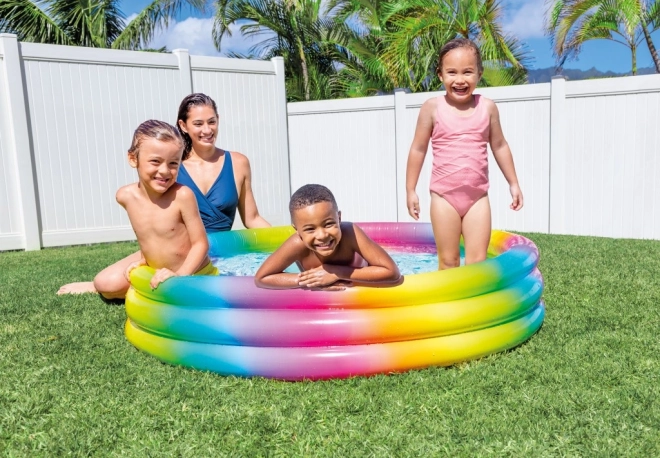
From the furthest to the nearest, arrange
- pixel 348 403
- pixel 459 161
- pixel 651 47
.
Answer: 1. pixel 651 47
2. pixel 459 161
3. pixel 348 403

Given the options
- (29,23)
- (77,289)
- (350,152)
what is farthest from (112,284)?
(29,23)

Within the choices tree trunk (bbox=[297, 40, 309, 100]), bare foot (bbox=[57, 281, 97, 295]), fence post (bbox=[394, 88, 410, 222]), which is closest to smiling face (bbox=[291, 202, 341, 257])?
bare foot (bbox=[57, 281, 97, 295])

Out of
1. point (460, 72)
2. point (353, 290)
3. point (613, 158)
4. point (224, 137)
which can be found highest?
point (460, 72)

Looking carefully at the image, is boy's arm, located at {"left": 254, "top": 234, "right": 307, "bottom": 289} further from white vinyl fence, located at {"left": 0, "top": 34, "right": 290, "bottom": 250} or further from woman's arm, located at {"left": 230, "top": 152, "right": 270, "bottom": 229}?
white vinyl fence, located at {"left": 0, "top": 34, "right": 290, "bottom": 250}

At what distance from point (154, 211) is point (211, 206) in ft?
3.87

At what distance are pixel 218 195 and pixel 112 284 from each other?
102 cm

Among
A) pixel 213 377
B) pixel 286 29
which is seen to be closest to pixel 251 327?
pixel 213 377

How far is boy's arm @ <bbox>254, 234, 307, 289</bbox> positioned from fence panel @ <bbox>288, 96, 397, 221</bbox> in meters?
7.39

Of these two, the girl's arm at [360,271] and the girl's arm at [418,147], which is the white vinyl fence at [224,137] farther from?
the girl's arm at [360,271]

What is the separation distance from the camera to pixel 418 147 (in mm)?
3881

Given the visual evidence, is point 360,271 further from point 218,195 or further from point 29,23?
point 29,23

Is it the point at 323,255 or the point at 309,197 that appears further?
the point at 323,255

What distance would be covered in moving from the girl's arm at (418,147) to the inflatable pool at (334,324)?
2.79 feet

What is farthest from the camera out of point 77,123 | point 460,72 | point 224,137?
point 224,137
